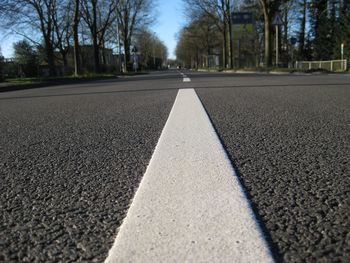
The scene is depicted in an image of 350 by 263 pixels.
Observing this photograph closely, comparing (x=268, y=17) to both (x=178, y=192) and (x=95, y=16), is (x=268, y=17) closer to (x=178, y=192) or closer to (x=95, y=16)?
(x=95, y=16)

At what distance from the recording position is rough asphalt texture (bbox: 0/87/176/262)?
1.15 meters

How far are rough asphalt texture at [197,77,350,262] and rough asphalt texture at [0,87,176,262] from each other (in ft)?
1.66

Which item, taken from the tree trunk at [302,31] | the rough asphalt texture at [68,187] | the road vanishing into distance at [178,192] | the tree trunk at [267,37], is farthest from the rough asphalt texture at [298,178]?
the tree trunk at [302,31]

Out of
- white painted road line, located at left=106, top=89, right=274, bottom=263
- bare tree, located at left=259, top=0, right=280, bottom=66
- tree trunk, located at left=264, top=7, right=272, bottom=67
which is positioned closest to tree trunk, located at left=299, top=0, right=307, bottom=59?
bare tree, located at left=259, top=0, right=280, bottom=66

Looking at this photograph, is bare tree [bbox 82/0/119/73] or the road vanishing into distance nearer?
the road vanishing into distance

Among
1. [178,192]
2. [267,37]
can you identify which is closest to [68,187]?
[178,192]

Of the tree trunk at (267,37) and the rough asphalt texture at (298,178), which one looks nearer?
the rough asphalt texture at (298,178)

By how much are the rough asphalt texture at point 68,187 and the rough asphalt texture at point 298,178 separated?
0.50 metres

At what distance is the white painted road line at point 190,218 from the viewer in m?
1.03

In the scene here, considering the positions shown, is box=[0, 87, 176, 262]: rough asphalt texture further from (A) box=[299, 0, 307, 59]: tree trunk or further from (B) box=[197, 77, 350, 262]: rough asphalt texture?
(A) box=[299, 0, 307, 59]: tree trunk

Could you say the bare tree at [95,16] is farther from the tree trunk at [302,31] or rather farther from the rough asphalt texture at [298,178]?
Answer: the rough asphalt texture at [298,178]

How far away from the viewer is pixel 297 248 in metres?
1.07

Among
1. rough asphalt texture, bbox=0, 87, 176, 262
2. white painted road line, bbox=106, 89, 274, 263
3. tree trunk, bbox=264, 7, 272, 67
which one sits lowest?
rough asphalt texture, bbox=0, 87, 176, 262

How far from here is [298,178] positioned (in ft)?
5.63
